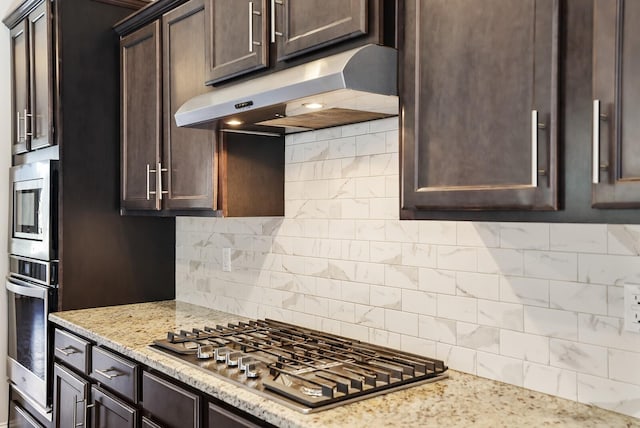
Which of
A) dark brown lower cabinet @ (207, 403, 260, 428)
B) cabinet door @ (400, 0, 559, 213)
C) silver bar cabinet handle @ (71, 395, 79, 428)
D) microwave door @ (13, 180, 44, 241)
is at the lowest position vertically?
silver bar cabinet handle @ (71, 395, 79, 428)

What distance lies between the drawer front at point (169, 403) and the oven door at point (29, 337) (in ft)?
3.61

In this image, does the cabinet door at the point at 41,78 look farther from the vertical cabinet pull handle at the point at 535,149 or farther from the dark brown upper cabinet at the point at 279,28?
the vertical cabinet pull handle at the point at 535,149

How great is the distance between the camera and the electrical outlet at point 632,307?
1.46m

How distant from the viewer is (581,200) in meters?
1.24

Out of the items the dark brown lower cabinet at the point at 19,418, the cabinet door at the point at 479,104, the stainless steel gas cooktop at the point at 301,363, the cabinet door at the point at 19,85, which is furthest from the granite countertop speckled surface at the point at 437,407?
the cabinet door at the point at 19,85

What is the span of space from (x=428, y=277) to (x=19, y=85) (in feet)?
8.95

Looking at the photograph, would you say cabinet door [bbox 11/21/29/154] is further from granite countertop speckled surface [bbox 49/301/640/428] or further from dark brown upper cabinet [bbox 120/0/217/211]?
granite countertop speckled surface [bbox 49/301/640/428]

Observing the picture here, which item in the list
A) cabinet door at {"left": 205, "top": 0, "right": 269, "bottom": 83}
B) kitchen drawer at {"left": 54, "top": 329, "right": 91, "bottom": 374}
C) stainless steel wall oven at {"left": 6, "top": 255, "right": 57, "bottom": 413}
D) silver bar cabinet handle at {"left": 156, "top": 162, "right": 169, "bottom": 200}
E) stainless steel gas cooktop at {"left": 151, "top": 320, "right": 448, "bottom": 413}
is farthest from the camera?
stainless steel wall oven at {"left": 6, "top": 255, "right": 57, "bottom": 413}

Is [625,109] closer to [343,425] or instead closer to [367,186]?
[343,425]

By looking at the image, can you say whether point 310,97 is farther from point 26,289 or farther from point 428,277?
point 26,289

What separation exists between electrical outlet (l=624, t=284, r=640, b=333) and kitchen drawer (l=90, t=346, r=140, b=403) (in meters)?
1.59

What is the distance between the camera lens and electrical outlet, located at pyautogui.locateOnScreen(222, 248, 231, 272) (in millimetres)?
2961

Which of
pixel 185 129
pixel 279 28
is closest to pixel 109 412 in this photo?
pixel 185 129

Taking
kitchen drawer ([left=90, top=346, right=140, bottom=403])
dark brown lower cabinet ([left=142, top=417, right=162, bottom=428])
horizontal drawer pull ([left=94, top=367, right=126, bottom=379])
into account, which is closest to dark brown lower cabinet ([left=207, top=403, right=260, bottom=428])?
dark brown lower cabinet ([left=142, top=417, right=162, bottom=428])
